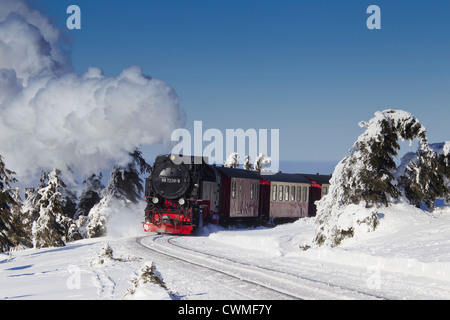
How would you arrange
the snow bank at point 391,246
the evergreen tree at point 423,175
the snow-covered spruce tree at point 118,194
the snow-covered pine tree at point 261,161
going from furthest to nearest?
1. the snow-covered pine tree at point 261,161
2. the snow-covered spruce tree at point 118,194
3. the evergreen tree at point 423,175
4. the snow bank at point 391,246

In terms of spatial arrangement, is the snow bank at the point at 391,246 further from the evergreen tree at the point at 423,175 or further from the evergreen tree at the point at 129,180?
the evergreen tree at the point at 129,180

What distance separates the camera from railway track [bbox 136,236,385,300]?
8.74 meters

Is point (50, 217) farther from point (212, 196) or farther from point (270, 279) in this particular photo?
point (270, 279)

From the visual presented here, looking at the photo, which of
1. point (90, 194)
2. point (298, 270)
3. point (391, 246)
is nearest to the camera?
point (298, 270)

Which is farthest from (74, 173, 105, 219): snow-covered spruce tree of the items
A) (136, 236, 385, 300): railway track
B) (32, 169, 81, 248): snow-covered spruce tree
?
(136, 236, 385, 300): railway track

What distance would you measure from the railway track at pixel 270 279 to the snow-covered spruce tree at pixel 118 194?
18.7m

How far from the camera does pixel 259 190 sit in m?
35.0

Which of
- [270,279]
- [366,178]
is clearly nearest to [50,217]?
[366,178]

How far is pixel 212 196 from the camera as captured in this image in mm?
28078

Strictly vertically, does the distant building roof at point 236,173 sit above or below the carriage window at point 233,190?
above

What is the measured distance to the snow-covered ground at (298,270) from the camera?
Answer: 29.5 ft

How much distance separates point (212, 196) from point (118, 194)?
1041cm

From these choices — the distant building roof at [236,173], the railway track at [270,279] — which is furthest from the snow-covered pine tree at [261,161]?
the railway track at [270,279]

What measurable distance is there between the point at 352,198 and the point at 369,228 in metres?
1.54
